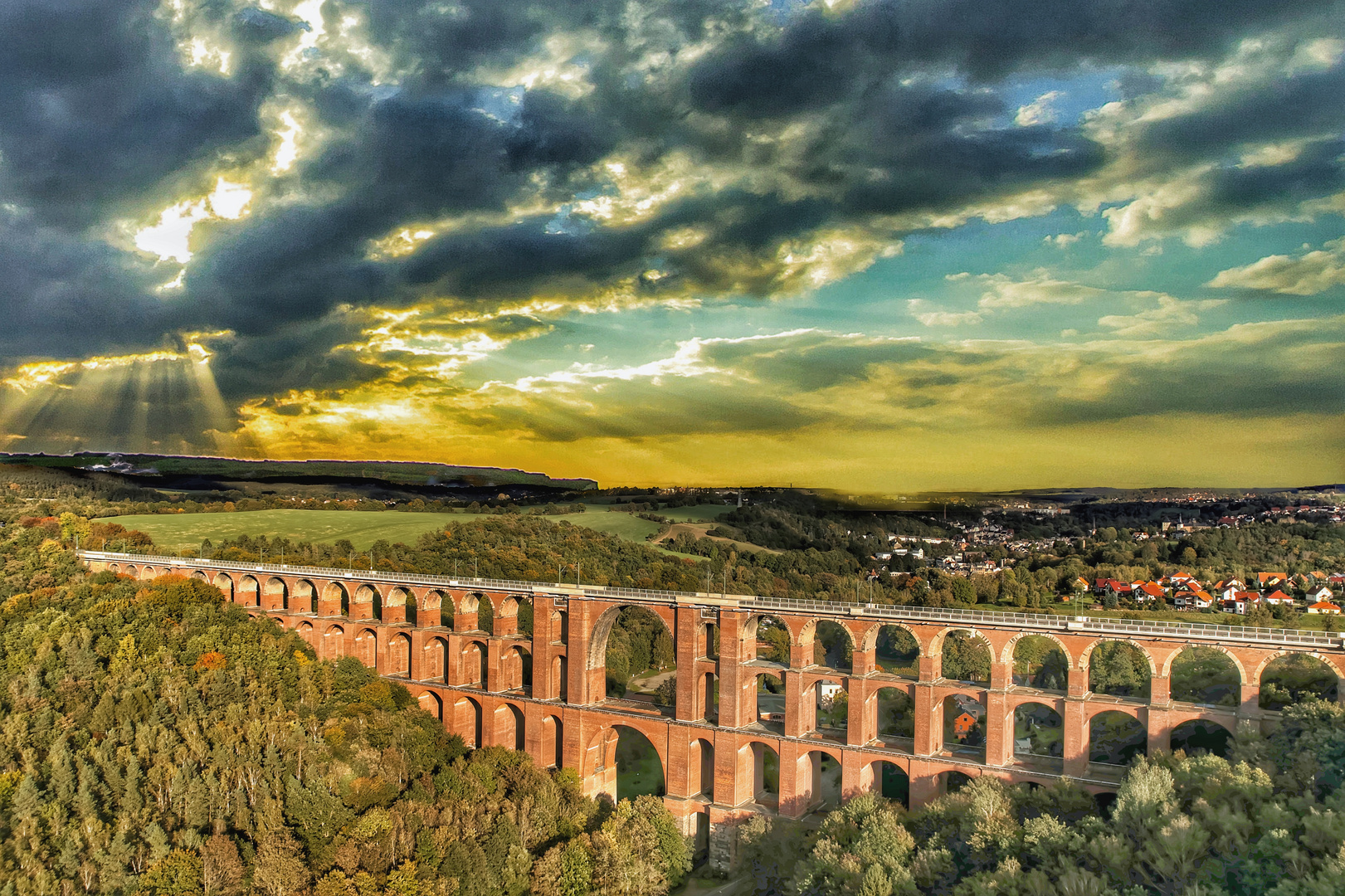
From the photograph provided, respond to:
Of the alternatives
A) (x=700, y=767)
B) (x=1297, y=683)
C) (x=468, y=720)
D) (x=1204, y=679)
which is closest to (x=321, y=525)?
(x=468, y=720)

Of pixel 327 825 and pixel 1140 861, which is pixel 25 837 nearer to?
pixel 327 825

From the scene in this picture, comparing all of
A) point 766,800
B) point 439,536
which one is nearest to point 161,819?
point 766,800

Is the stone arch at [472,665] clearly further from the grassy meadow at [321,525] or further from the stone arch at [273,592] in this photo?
the grassy meadow at [321,525]

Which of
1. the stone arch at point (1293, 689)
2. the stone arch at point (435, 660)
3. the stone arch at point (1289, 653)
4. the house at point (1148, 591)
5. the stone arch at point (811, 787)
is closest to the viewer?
the stone arch at point (1289, 653)

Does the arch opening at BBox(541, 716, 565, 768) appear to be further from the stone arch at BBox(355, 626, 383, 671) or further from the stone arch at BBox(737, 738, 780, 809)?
the stone arch at BBox(355, 626, 383, 671)

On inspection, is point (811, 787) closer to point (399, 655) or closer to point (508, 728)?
point (508, 728)

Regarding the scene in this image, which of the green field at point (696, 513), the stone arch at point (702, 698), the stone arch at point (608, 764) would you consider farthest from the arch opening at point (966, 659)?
the green field at point (696, 513)

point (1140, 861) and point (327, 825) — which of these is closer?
point (1140, 861)
